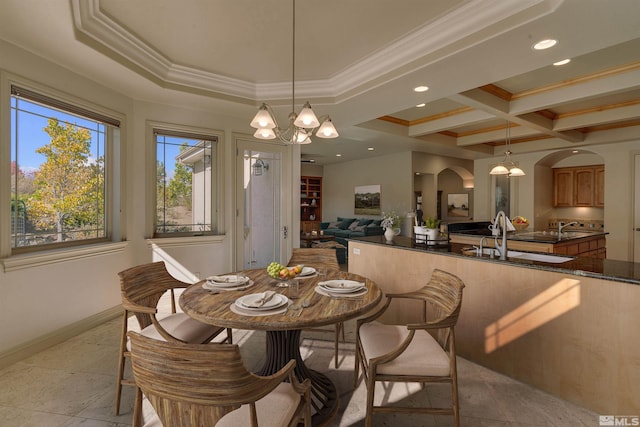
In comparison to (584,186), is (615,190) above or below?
below

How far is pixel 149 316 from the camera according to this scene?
2006mm

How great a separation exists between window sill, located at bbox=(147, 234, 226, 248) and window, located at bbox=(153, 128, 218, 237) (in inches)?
4.5

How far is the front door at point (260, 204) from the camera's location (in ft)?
14.4

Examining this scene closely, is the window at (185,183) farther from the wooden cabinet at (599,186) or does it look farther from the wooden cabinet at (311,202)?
the wooden cabinet at (599,186)

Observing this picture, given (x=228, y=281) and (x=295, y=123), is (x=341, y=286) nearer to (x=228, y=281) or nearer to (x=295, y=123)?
(x=228, y=281)

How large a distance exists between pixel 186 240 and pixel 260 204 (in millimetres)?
1135

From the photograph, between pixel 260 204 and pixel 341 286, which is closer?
pixel 341 286

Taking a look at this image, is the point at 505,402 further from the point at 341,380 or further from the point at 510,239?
the point at 510,239

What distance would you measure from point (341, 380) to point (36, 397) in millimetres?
2042

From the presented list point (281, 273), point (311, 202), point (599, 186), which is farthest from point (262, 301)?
point (311, 202)

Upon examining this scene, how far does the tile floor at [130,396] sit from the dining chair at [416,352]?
291 millimetres

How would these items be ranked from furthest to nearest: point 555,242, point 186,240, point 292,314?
1. point 186,240
2. point 555,242
3. point 292,314

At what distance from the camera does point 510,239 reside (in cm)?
433

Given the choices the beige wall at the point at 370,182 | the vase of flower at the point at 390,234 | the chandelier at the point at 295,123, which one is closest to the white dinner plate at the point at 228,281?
the chandelier at the point at 295,123
